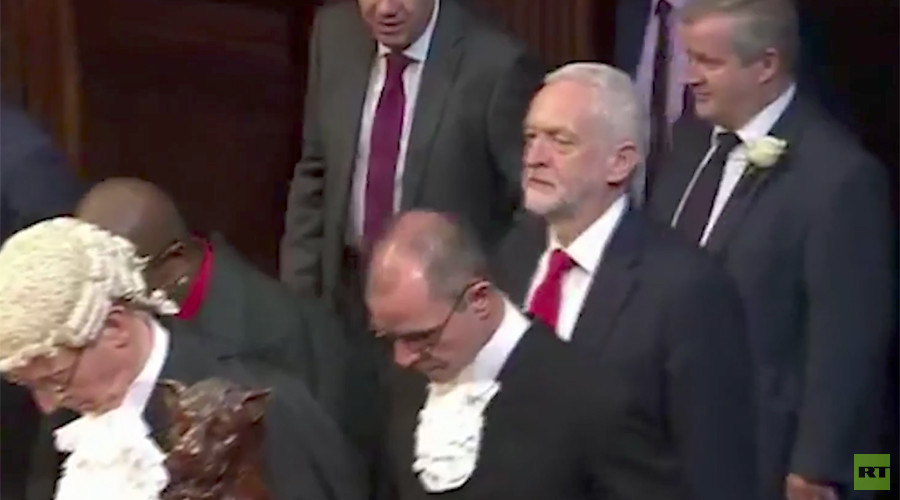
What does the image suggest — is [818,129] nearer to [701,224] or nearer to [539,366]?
[701,224]

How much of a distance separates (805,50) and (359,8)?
94 cm

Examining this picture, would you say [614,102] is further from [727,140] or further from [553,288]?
[727,140]

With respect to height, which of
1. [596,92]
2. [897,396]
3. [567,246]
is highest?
[596,92]

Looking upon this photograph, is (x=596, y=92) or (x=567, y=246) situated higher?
(x=596, y=92)

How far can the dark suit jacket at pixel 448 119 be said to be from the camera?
4.18 metres

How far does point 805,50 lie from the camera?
457 cm

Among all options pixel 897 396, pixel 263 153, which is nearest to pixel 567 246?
pixel 897 396

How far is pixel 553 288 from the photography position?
11.4 feet

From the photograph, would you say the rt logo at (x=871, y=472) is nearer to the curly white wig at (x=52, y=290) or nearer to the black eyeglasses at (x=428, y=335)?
the black eyeglasses at (x=428, y=335)

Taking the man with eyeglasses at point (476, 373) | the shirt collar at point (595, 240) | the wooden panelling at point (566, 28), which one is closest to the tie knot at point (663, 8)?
the wooden panelling at point (566, 28)

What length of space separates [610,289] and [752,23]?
26.1 inches

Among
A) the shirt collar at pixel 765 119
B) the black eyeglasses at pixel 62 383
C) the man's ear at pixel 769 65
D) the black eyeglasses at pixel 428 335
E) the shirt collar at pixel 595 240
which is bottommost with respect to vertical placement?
the black eyeglasses at pixel 62 383

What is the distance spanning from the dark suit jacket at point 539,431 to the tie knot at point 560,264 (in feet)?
1.31

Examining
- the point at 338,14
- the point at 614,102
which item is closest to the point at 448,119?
the point at 338,14
